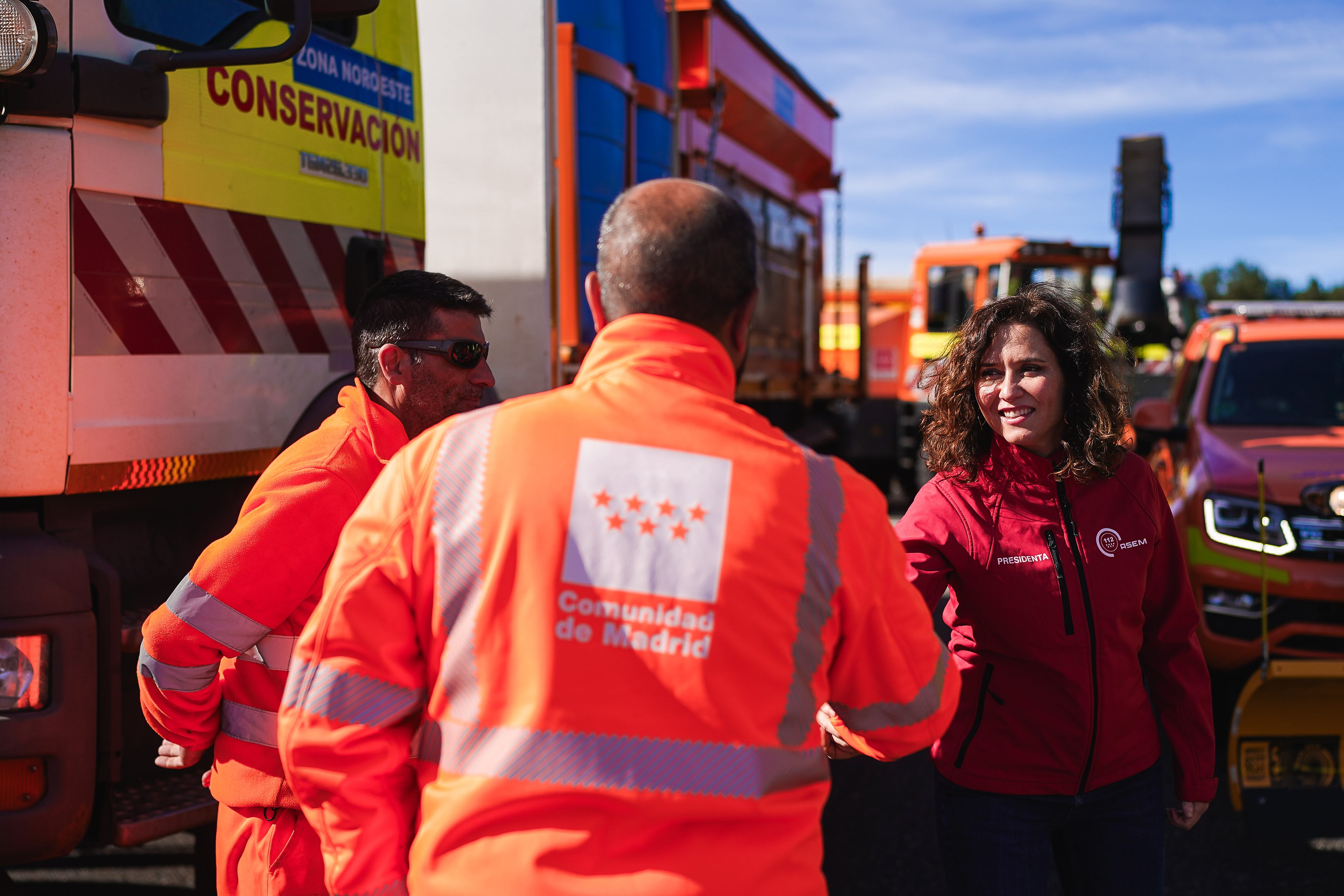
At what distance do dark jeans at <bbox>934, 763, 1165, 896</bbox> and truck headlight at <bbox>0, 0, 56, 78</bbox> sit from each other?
2.34 meters

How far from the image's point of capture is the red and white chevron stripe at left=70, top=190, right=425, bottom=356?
8.18 ft

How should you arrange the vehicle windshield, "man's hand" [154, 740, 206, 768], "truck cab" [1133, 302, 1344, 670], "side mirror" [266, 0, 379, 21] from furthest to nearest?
the vehicle windshield < "truck cab" [1133, 302, 1344, 670] < "side mirror" [266, 0, 379, 21] < "man's hand" [154, 740, 206, 768]

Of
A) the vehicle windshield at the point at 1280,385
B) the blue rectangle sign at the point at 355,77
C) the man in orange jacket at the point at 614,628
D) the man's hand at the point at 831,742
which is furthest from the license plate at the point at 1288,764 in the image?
the blue rectangle sign at the point at 355,77

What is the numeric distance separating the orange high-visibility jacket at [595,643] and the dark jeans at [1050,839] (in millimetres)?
955

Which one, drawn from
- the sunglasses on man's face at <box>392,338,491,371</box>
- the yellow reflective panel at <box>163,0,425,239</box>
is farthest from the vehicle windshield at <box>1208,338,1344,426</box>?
the sunglasses on man's face at <box>392,338,491,371</box>

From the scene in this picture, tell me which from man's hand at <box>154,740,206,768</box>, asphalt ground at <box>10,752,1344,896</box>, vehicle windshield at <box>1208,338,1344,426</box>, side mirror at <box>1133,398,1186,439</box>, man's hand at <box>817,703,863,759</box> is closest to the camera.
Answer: man's hand at <box>817,703,863,759</box>

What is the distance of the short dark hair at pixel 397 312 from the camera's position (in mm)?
2211

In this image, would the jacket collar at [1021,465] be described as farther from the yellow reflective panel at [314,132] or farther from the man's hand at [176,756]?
the yellow reflective panel at [314,132]

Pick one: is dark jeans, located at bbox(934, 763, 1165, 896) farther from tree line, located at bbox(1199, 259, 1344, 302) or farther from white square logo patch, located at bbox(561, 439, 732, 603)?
tree line, located at bbox(1199, 259, 1344, 302)

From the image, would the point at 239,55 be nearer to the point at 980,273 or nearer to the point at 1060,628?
the point at 1060,628

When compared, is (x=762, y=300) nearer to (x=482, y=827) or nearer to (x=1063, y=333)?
(x=1063, y=333)

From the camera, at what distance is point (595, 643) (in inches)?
49.4

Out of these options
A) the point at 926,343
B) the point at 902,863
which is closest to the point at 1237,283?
the point at 926,343

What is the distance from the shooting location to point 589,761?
1238 mm
